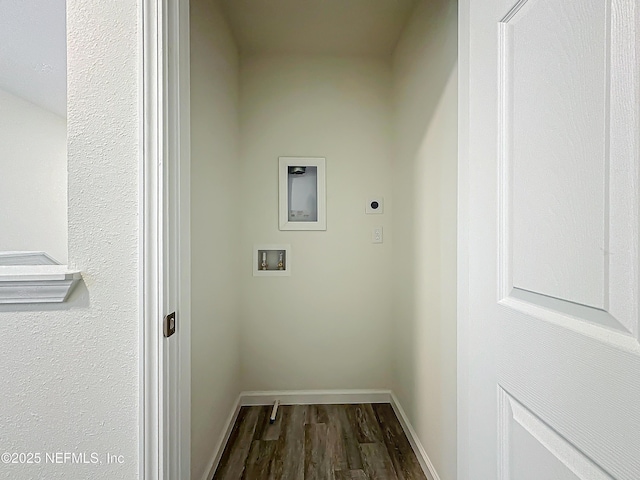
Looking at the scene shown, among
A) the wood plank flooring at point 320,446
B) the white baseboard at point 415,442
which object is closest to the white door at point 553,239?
the white baseboard at point 415,442

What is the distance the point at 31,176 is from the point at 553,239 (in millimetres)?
1133

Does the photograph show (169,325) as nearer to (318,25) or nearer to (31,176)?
(31,176)

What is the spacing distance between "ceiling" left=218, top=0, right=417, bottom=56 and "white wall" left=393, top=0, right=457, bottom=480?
0.15 m

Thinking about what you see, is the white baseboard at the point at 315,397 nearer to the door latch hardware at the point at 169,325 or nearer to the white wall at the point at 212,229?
the white wall at the point at 212,229

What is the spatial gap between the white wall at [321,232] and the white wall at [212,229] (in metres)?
0.18

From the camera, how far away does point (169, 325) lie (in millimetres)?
887

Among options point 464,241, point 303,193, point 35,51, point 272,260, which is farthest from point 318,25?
point 464,241

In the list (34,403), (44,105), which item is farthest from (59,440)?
(44,105)

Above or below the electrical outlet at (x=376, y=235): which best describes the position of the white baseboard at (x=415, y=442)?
below

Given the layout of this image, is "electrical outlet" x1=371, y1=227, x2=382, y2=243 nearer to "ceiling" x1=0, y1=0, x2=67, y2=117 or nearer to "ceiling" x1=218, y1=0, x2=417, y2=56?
"ceiling" x1=218, y1=0, x2=417, y2=56

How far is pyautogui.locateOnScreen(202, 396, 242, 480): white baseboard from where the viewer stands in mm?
1800

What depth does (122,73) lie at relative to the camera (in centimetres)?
86

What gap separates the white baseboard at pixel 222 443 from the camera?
1800 millimetres

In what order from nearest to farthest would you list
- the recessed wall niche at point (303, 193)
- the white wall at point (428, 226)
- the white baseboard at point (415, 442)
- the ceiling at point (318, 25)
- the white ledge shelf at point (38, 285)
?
the white ledge shelf at point (38, 285), the white wall at point (428, 226), the white baseboard at point (415, 442), the ceiling at point (318, 25), the recessed wall niche at point (303, 193)
